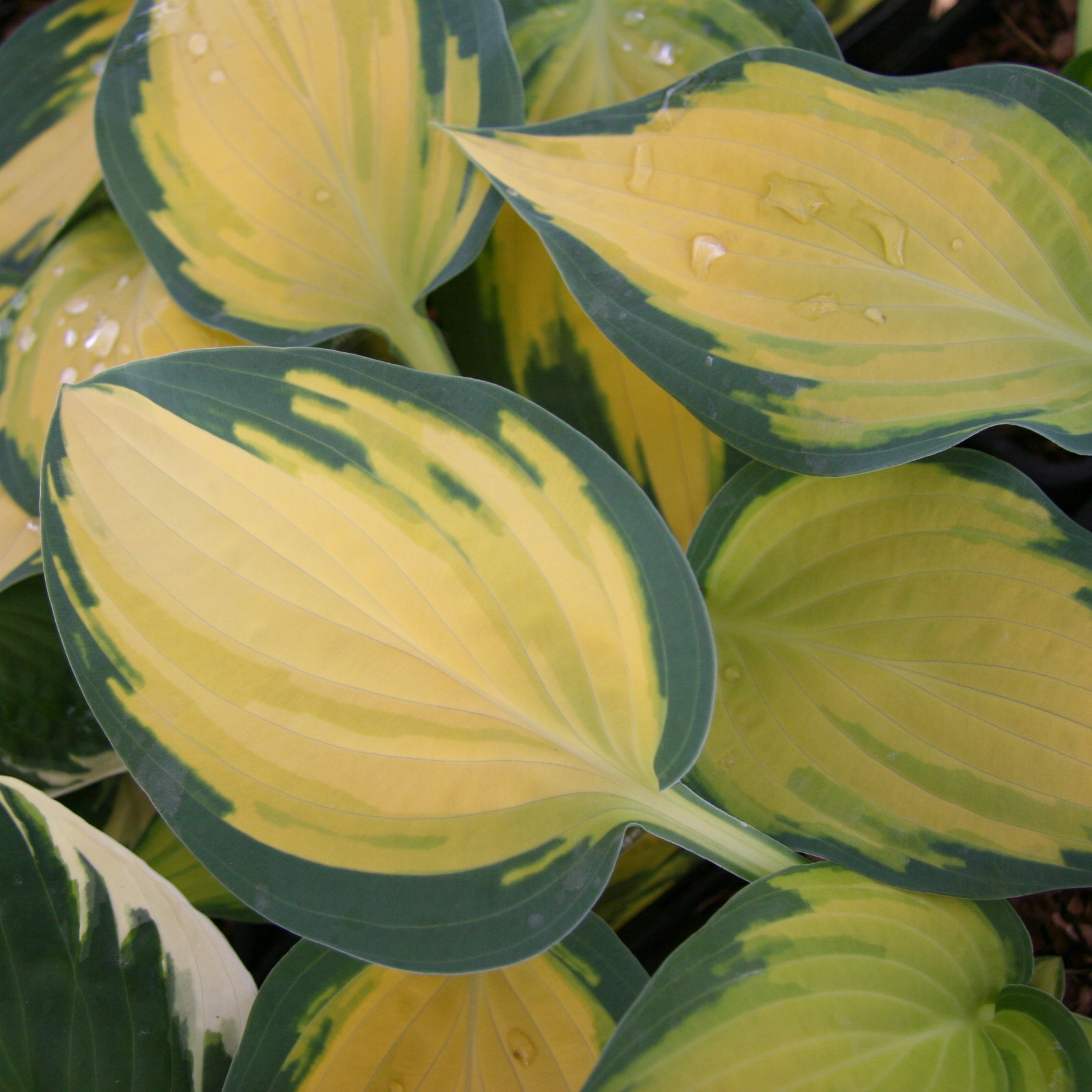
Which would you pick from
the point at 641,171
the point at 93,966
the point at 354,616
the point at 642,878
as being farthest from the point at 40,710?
the point at 641,171

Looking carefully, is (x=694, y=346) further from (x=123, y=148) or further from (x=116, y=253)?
(x=116, y=253)

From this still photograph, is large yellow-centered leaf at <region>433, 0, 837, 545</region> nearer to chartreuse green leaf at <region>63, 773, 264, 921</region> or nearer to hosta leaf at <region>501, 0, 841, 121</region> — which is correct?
hosta leaf at <region>501, 0, 841, 121</region>

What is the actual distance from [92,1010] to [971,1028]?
507 mm

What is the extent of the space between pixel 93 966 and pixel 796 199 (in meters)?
0.61

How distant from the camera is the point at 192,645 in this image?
1.37 feet

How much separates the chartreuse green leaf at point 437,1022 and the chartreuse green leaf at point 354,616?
10cm

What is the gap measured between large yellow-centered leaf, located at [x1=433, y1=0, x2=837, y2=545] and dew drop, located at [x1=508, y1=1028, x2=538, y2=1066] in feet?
1.14

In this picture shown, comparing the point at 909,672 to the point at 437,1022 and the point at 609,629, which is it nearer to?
the point at 609,629

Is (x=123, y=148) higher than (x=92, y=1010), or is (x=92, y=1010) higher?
(x=123, y=148)

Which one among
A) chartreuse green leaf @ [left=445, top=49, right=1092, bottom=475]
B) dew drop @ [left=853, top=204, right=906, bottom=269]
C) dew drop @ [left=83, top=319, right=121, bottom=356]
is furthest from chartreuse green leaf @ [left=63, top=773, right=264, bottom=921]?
dew drop @ [left=853, top=204, right=906, bottom=269]

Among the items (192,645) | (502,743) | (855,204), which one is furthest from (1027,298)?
(192,645)

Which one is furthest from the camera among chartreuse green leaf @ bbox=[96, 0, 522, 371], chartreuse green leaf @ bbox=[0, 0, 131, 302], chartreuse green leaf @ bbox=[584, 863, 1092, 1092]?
chartreuse green leaf @ bbox=[0, 0, 131, 302]

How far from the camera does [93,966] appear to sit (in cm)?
48

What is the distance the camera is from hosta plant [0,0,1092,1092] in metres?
0.42
